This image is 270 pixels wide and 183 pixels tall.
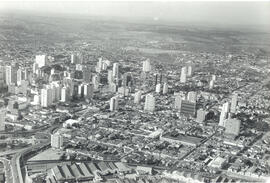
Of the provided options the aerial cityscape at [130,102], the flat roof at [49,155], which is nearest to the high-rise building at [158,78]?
the aerial cityscape at [130,102]

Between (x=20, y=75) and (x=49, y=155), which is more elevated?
(x=20, y=75)

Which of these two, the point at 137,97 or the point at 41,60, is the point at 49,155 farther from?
the point at 41,60

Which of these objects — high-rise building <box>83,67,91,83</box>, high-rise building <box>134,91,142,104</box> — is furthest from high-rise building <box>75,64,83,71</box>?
high-rise building <box>134,91,142,104</box>

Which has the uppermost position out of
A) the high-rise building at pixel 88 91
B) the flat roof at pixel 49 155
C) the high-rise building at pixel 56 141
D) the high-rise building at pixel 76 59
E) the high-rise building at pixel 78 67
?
the high-rise building at pixel 76 59

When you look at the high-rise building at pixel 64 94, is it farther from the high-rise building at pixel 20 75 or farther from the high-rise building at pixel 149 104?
the high-rise building at pixel 149 104

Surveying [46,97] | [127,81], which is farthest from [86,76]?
[46,97]
